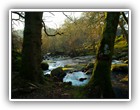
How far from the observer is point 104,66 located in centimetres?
400

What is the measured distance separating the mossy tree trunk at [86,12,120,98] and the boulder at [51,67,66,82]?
30cm

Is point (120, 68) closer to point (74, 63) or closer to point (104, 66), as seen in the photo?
point (104, 66)

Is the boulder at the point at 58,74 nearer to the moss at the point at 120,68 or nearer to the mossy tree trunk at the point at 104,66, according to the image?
the mossy tree trunk at the point at 104,66

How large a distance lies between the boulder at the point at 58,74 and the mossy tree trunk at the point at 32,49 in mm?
137

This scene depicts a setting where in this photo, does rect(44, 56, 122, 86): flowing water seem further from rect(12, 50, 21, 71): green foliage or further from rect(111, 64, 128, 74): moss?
rect(12, 50, 21, 71): green foliage

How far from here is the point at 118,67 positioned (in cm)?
392

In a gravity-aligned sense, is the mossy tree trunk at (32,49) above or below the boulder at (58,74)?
above

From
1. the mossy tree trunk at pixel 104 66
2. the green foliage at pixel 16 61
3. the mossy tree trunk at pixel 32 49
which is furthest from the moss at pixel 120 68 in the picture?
the green foliage at pixel 16 61

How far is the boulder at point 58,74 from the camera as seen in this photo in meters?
3.99

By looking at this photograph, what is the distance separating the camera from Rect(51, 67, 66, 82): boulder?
3.99 m

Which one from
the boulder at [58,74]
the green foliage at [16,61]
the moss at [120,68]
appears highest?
the green foliage at [16,61]
